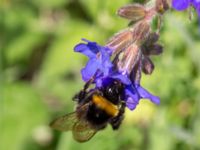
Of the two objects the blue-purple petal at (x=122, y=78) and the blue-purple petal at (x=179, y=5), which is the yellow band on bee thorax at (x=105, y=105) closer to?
the blue-purple petal at (x=122, y=78)

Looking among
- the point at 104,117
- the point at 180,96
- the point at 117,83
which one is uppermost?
the point at 117,83

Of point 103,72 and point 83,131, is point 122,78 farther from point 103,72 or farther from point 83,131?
point 83,131

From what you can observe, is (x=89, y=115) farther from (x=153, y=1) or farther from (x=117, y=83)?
(x=153, y=1)

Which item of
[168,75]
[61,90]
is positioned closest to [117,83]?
[168,75]

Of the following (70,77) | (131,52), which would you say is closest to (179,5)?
(131,52)

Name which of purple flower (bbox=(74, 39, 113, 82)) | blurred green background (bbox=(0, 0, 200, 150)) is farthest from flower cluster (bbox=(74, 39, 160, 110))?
blurred green background (bbox=(0, 0, 200, 150))

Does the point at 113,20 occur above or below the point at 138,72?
below
